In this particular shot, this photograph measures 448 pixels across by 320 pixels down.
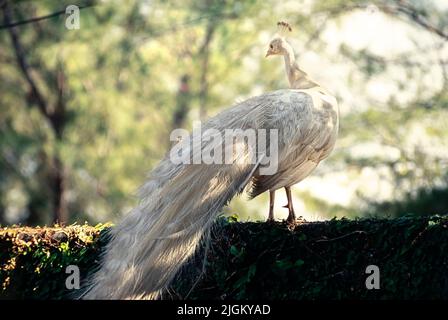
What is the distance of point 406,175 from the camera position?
16.0 metres

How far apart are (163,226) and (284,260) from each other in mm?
904

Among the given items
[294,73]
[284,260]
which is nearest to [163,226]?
[284,260]

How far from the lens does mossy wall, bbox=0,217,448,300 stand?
5656 mm

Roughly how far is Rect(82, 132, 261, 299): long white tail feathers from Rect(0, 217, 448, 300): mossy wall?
0.81ft

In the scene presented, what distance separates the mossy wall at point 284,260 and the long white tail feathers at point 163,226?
0.81 ft

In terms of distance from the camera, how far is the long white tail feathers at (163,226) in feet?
18.2

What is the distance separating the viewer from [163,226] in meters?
5.79
